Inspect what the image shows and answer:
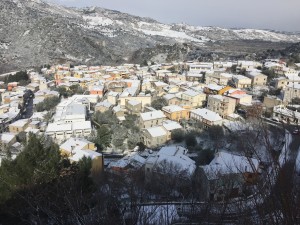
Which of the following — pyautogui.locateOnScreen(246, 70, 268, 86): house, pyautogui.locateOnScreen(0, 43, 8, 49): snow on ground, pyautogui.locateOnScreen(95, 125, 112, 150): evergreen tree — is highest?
pyautogui.locateOnScreen(0, 43, 8, 49): snow on ground

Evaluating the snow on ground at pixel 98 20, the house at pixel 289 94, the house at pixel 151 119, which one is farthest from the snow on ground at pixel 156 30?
the house at pixel 151 119

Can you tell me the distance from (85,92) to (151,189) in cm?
1756

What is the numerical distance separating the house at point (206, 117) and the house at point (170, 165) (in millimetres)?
5156

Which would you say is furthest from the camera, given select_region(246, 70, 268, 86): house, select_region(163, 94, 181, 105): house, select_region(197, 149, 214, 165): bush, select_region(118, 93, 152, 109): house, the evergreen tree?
select_region(246, 70, 268, 86): house

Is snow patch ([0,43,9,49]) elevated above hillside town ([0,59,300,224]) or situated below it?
above

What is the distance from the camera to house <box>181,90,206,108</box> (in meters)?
23.5

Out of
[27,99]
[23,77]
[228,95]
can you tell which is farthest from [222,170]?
[23,77]

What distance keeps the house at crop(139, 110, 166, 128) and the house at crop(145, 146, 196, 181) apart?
5207 millimetres

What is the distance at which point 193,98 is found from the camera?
23.4 meters

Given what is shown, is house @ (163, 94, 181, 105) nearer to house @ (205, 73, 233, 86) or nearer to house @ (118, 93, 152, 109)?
house @ (118, 93, 152, 109)

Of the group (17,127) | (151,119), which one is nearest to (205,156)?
(151,119)

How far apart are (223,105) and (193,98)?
2.77 metres

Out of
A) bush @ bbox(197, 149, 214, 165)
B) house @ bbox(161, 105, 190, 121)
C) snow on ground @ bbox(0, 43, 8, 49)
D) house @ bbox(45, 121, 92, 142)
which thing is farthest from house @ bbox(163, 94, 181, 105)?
snow on ground @ bbox(0, 43, 8, 49)

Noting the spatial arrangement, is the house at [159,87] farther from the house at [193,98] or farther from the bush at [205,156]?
the bush at [205,156]
